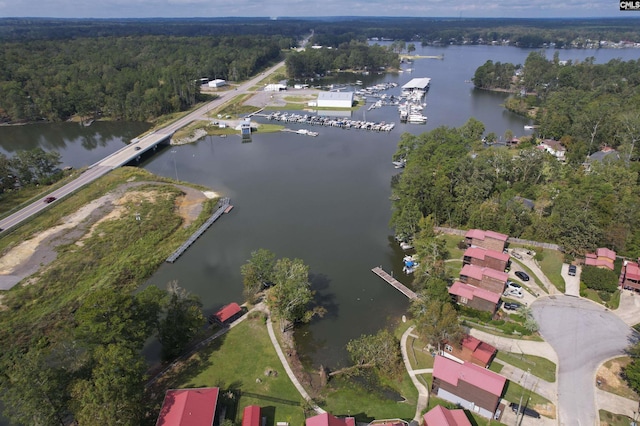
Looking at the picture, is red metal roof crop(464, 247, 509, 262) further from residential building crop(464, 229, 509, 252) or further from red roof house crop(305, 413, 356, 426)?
red roof house crop(305, 413, 356, 426)

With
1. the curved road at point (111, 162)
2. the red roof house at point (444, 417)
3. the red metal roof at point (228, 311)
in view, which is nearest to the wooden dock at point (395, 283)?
the red roof house at point (444, 417)

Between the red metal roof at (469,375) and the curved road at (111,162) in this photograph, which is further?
the curved road at (111,162)

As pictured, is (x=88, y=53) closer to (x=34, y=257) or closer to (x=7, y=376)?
(x=34, y=257)

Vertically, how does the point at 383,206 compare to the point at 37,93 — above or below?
below

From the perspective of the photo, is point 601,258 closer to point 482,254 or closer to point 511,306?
point 482,254

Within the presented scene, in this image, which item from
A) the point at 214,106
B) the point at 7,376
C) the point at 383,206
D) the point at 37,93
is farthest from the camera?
the point at 214,106

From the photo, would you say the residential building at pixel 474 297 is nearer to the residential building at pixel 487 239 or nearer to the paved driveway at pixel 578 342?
the paved driveway at pixel 578 342

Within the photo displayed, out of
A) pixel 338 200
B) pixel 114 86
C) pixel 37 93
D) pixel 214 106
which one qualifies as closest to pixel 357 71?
pixel 214 106
